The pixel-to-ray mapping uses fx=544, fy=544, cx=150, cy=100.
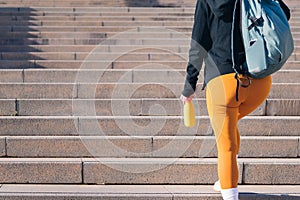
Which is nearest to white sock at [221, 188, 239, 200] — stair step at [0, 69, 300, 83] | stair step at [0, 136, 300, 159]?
stair step at [0, 136, 300, 159]

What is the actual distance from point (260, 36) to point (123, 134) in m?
2.33

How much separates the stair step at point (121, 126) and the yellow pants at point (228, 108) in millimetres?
1601

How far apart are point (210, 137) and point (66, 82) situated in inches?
84.9

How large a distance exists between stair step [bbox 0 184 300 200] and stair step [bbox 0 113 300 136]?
0.76m

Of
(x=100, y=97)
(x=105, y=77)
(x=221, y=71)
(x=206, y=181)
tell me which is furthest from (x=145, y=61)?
(x=221, y=71)

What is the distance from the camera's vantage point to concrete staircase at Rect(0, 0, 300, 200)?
4859 millimetres

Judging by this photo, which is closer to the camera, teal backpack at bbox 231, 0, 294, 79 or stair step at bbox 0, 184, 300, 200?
teal backpack at bbox 231, 0, 294, 79

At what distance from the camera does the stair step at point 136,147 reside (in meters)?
5.15

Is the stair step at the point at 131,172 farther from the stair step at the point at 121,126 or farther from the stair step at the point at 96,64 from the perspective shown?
the stair step at the point at 96,64

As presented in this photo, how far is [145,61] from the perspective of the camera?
25.8 ft

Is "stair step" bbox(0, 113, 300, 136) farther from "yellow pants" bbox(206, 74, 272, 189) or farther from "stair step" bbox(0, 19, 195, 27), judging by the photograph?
"stair step" bbox(0, 19, 195, 27)

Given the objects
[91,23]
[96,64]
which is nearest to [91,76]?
[96,64]

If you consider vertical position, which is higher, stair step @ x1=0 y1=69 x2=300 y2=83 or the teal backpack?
the teal backpack

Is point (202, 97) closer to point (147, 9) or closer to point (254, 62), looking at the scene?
point (254, 62)
